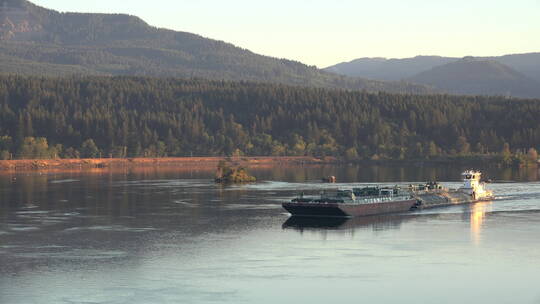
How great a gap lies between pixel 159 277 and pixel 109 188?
373 ft

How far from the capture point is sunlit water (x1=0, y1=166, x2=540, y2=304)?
76.6m

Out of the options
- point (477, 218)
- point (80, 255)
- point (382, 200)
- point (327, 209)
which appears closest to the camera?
point (80, 255)

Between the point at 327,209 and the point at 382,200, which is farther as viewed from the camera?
the point at 382,200

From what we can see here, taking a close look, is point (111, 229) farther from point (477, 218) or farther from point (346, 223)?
point (477, 218)

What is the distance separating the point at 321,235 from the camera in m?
113

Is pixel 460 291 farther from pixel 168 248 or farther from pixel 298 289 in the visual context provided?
pixel 168 248

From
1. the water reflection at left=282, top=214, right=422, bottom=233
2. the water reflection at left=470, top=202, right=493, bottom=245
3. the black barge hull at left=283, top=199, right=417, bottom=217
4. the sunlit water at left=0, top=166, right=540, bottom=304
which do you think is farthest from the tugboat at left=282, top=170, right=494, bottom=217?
Result: the water reflection at left=470, top=202, right=493, bottom=245

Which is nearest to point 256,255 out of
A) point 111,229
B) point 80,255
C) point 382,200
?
point 80,255

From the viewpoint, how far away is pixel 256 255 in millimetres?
95750

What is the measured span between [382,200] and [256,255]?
163 ft

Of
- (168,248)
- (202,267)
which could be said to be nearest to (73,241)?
(168,248)

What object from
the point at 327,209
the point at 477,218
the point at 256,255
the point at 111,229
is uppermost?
the point at 327,209

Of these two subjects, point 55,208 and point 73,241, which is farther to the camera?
point 55,208

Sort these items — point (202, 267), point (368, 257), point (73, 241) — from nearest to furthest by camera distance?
point (202, 267) < point (368, 257) < point (73, 241)
